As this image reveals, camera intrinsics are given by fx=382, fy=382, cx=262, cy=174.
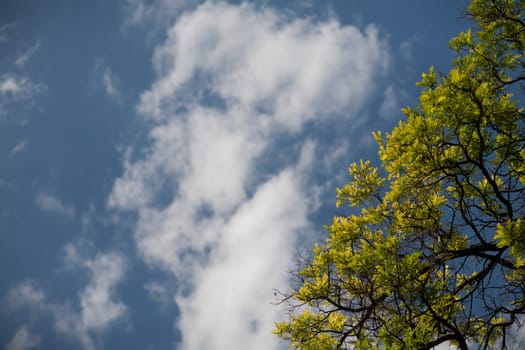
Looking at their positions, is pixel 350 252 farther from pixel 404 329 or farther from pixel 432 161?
pixel 432 161

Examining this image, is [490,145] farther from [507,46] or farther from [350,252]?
[350,252]

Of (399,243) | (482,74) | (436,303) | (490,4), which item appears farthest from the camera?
(490,4)

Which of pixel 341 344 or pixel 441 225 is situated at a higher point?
pixel 441 225

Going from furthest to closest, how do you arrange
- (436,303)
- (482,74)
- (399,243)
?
(482,74)
(399,243)
(436,303)

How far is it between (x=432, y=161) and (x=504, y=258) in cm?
232

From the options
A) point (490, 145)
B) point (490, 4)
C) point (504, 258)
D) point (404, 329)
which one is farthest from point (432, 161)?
point (490, 4)

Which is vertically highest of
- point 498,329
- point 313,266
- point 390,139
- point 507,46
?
point 507,46

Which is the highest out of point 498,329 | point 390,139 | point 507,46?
point 507,46

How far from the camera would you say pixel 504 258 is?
7.09 meters

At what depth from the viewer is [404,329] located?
657cm

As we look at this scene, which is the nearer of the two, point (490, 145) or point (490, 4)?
point (490, 145)

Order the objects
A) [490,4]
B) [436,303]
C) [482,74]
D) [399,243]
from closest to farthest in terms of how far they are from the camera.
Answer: [436,303], [399,243], [482,74], [490,4]

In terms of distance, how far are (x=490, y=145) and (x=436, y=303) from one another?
10.3ft

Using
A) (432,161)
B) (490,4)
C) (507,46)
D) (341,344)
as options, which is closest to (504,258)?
(432,161)
